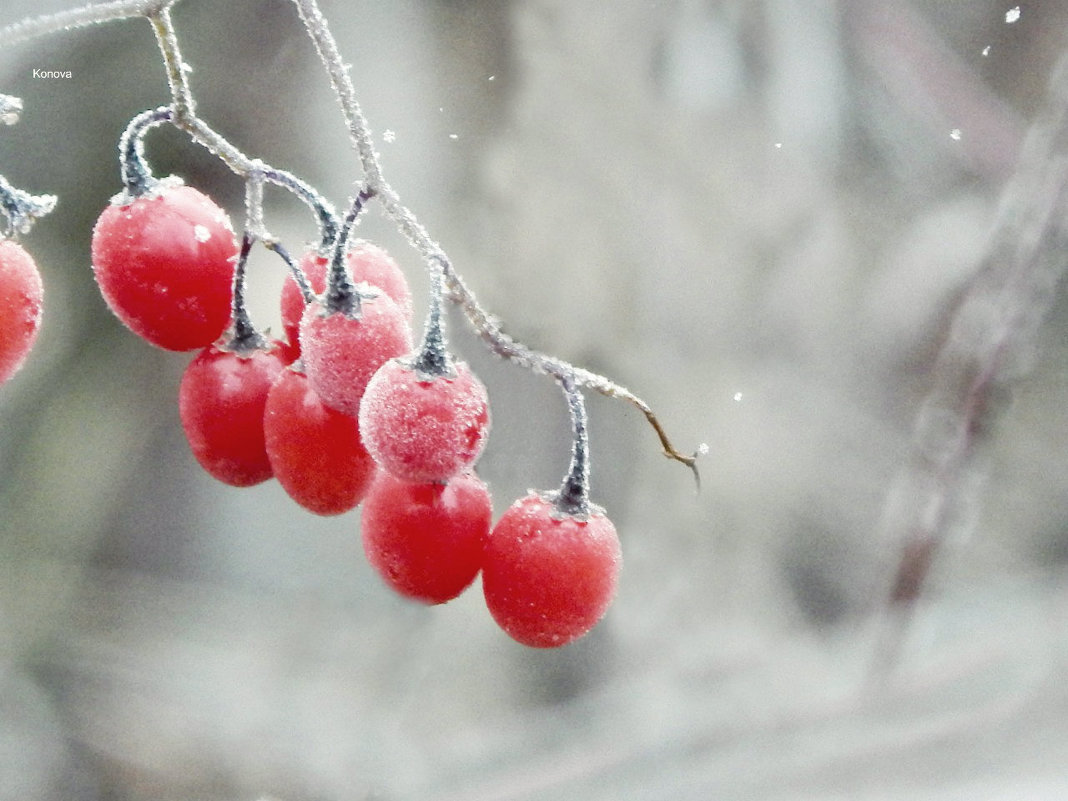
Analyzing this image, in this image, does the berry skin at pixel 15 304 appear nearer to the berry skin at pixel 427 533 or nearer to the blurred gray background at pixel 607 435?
the berry skin at pixel 427 533

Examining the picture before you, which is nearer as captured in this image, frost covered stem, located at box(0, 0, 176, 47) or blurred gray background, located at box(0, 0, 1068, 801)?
frost covered stem, located at box(0, 0, 176, 47)

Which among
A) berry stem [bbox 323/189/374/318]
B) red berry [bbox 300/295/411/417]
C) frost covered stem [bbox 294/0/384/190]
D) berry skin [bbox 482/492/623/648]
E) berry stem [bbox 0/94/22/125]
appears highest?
berry stem [bbox 0/94/22/125]

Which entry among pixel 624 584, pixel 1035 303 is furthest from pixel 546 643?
pixel 624 584

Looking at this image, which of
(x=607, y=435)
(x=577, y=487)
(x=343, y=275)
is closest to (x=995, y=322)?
(x=607, y=435)

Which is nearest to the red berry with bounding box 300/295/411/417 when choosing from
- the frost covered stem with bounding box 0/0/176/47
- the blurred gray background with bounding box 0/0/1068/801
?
the frost covered stem with bounding box 0/0/176/47

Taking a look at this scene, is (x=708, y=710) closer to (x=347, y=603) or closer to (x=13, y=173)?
(x=347, y=603)

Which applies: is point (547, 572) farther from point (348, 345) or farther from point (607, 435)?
point (607, 435)

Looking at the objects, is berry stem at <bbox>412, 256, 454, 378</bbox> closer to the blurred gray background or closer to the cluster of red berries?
the cluster of red berries

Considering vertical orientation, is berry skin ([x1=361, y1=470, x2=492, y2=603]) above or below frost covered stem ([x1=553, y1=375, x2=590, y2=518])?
below
